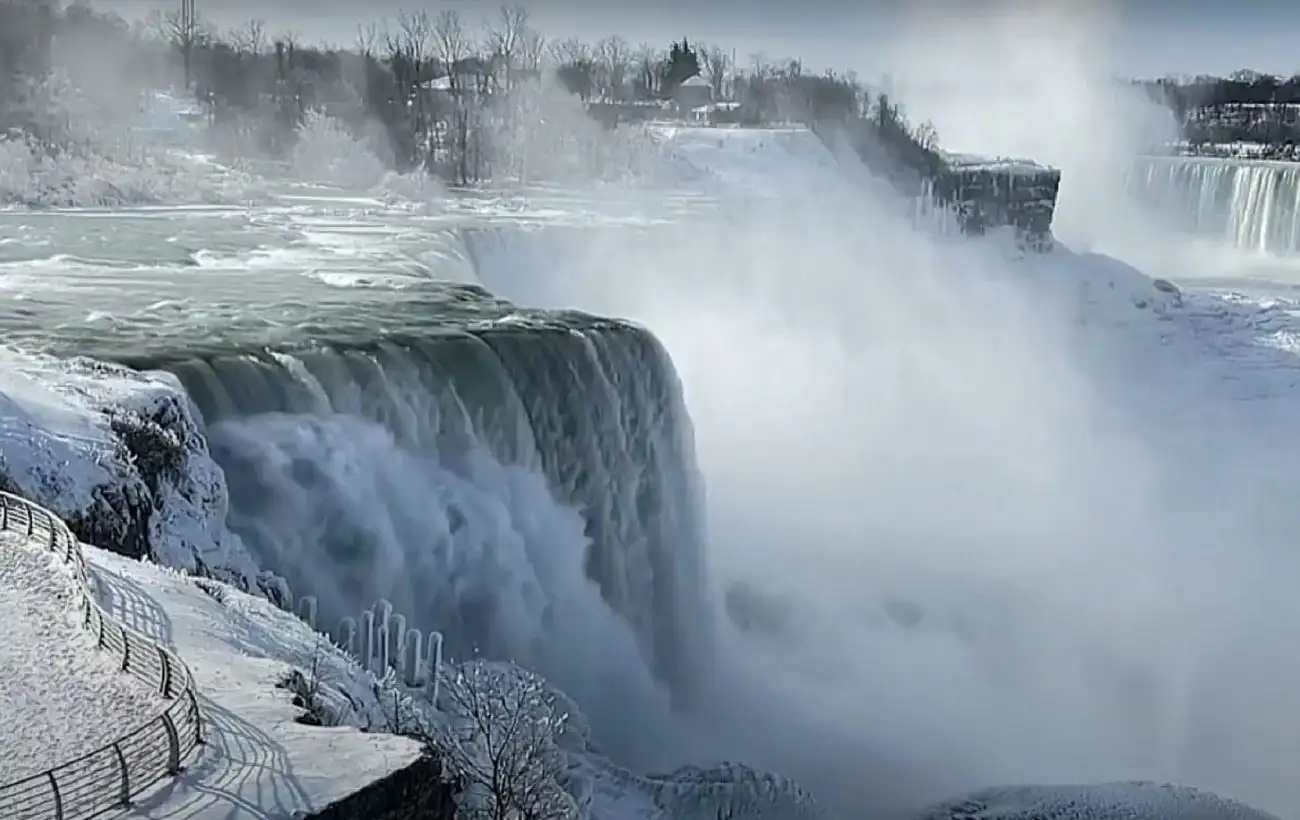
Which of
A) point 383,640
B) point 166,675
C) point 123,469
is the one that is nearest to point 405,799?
point 166,675

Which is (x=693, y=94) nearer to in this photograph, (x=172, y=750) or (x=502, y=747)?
(x=502, y=747)

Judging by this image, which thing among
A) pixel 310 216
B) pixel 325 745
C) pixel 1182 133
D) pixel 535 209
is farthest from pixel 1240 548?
pixel 1182 133

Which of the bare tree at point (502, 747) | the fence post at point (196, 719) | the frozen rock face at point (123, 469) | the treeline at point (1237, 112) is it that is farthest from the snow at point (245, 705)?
the treeline at point (1237, 112)

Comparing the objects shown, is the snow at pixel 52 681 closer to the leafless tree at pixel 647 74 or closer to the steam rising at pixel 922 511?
the steam rising at pixel 922 511

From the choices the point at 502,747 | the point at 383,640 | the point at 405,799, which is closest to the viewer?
the point at 405,799

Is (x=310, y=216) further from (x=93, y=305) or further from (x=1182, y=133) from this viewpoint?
(x=1182, y=133)
